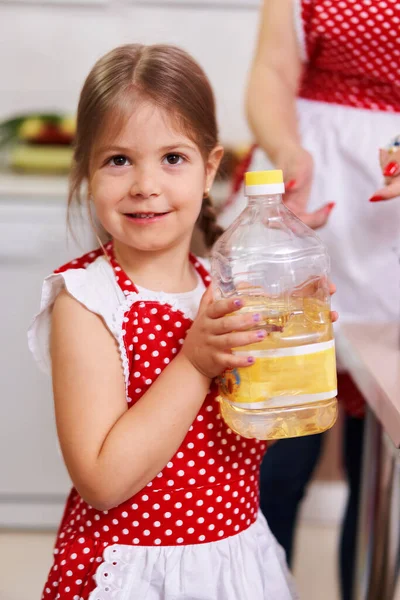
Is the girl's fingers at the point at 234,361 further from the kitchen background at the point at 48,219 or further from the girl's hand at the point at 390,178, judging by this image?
the kitchen background at the point at 48,219

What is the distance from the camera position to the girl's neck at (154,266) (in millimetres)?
897

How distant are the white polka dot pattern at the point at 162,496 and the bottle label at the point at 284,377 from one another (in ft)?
0.40

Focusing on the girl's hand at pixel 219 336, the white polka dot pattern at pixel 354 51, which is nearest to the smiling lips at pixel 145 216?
the girl's hand at pixel 219 336

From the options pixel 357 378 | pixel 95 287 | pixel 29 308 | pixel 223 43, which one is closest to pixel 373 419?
pixel 357 378

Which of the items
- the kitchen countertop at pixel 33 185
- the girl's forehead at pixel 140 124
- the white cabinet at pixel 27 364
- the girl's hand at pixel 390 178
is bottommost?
the white cabinet at pixel 27 364

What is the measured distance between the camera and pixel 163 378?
0.83m

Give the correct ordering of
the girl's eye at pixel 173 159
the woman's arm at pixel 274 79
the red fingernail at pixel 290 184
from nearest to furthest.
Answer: the girl's eye at pixel 173 159
the red fingernail at pixel 290 184
the woman's arm at pixel 274 79

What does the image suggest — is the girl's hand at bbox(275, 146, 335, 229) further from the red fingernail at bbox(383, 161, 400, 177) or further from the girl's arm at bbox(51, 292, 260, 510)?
the girl's arm at bbox(51, 292, 260, 510)

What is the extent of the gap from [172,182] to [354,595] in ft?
2.83

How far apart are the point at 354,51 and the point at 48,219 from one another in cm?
97

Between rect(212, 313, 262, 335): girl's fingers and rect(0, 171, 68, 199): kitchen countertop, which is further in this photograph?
rect(0, 171, 68, 199): kitchen countertop

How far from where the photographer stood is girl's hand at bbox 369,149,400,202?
926 millimetres

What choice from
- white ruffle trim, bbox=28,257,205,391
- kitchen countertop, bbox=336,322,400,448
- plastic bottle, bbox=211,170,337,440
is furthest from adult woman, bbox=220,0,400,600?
white ruffle trim, bbox=28,257,205,391

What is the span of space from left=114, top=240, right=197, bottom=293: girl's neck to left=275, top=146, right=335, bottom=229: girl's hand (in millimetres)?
209
